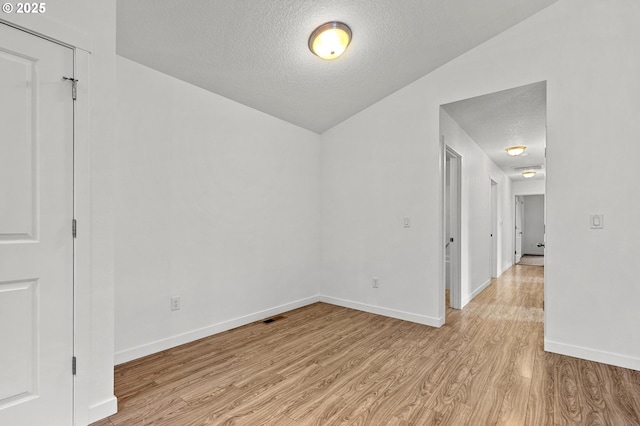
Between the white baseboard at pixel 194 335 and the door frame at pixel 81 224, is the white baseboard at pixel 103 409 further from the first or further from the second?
the white baseboard at pixel 194 335

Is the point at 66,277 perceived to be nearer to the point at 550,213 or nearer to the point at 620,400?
the point at 620,400

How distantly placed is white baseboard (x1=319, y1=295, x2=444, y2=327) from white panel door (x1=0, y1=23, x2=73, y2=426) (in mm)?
2916

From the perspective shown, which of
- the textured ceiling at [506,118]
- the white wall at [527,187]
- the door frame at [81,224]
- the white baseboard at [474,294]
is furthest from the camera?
the white wall at [527,187]

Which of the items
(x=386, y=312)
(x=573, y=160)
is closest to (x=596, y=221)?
(x=573, y=160)

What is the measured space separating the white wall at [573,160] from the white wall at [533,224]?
10.4 metres

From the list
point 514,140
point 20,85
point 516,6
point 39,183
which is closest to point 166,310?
point 39,183

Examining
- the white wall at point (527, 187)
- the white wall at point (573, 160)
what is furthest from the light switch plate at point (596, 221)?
the white wall at point (527, 187)

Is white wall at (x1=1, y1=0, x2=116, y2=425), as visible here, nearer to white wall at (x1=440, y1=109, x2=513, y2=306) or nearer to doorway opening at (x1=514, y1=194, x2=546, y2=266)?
Result: white wall at (x1=440, y1=109, x2=513, y2=306)

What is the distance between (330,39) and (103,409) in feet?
9.67

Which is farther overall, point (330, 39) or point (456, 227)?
point (456, 227)

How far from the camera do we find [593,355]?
8.38 feet

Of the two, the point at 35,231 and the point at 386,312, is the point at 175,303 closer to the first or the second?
the point at 35,231

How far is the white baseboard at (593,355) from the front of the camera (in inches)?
95.1

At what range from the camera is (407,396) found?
6.72 ft
